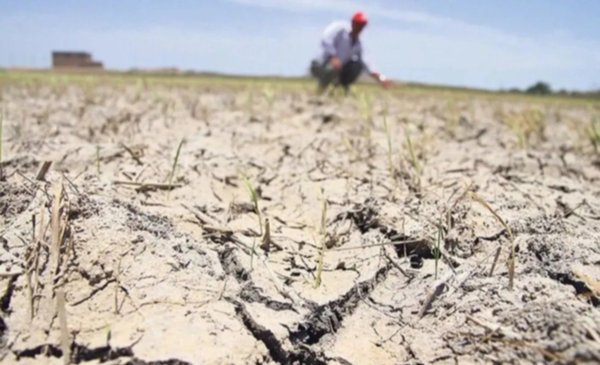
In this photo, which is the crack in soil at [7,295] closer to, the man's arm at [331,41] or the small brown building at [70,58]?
the man's arm at [331,41]

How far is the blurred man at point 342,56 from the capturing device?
5.92m

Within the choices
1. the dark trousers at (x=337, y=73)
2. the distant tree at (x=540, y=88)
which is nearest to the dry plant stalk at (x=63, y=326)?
the dark trousers at (x=337, y=73)

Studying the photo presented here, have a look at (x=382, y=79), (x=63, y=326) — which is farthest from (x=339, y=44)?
(x=63, y=326)

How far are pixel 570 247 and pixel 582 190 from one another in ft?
3.20

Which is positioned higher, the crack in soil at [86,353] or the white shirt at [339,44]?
the white shirt at [339,44]

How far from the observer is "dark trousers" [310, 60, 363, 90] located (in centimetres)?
625

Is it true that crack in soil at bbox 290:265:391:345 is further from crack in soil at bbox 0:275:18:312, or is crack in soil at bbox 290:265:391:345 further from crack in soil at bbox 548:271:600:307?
crack in soil at bbox 0:275:18:312

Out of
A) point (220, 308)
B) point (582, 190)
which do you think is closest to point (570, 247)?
point (220, 308)

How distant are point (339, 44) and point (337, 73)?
0.98 feet

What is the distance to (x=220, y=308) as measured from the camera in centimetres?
123

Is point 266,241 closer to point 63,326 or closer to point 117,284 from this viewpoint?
point 117,284

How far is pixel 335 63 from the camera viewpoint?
5797 mm

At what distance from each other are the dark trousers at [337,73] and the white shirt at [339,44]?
0.07 m

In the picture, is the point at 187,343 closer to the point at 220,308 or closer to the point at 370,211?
the point at 220,308
